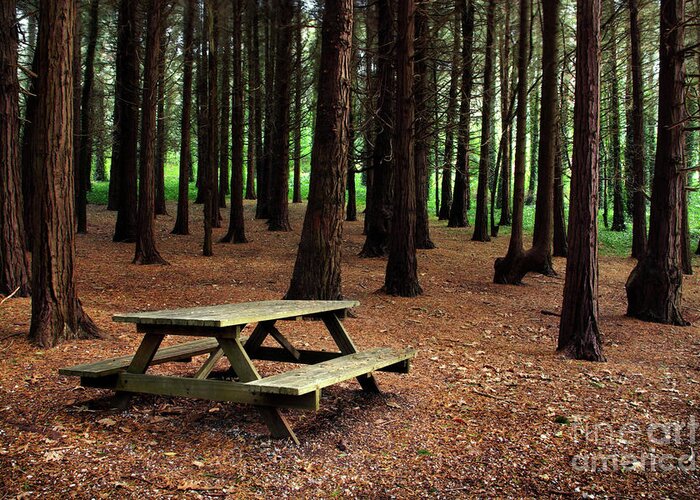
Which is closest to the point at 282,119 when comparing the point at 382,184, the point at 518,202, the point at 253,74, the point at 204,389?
the point at 382,184

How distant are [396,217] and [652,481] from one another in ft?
26.2

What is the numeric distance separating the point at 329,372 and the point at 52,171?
13.4ft

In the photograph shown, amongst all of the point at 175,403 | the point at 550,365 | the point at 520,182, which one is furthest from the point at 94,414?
the point at 520,182

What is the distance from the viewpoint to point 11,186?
9.07 meters

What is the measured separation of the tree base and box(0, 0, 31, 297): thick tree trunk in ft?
33.4

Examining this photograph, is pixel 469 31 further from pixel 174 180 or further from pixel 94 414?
pixel 174 180

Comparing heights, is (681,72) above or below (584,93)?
above

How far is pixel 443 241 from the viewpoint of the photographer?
68.9 feet

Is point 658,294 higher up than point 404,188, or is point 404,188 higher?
point 404,188

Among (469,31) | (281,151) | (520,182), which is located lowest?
(520,182)

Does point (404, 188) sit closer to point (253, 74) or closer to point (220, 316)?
point (220, 316)

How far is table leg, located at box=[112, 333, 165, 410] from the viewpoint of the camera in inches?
190

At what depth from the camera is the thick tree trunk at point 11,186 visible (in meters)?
8.82

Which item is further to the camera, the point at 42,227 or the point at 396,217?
the point at 396,217
